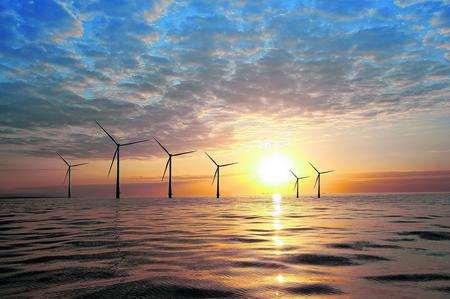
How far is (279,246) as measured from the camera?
13.3 meters

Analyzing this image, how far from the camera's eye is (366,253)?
37.1ft

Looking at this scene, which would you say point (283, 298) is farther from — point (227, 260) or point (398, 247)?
point (398, 247)

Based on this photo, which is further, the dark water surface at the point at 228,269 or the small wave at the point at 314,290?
the dark water surface at the point at 228,269

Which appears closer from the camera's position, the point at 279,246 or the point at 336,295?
the point at 336,295

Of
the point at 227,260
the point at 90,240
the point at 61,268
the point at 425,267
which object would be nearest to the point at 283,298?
the point at 227,260

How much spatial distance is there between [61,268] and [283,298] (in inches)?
234

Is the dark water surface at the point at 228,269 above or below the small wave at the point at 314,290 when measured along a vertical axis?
below

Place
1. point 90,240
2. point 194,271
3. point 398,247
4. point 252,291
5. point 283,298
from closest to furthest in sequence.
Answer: point 283,298 → point 252,291 → point 194,271 → point 398,247 → point 90,240

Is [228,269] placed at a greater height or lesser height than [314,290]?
lesser

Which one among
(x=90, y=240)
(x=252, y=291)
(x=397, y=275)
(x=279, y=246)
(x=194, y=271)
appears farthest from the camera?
(x=90, y=240)

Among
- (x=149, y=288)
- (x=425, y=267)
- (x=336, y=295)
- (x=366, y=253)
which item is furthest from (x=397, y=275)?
(x=149, y=288)

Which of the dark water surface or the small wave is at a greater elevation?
the small wave

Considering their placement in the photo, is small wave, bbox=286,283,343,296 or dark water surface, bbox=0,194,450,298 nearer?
small wave, bbox=286,283,343,296

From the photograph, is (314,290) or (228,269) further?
(228,269)
